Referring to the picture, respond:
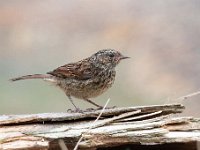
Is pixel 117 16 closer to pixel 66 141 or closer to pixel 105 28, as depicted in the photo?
pixel 105 28

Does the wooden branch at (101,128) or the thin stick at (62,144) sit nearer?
the thin stick at (62,144)

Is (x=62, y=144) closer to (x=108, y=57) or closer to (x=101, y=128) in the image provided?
(x=101, y=128)

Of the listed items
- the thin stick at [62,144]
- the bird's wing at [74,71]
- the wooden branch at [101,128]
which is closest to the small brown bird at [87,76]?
the bird's wing at [74,71]

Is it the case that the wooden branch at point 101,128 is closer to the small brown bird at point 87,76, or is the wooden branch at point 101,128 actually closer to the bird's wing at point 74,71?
the small brown bird at point 87,76

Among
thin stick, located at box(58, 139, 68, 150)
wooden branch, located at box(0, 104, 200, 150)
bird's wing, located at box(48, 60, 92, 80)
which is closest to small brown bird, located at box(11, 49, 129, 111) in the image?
bird's wing, located at box(48, 60, 92, 80)

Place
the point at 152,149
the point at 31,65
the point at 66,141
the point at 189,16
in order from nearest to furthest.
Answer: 1. the point at 66,141
2. the point at 152,149
3. the point at 31,65
4. the point at 189,16

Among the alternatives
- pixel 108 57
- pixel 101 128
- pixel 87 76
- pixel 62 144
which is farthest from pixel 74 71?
pixel 62 144

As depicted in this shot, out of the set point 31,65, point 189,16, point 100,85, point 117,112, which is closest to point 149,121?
point 117,112
